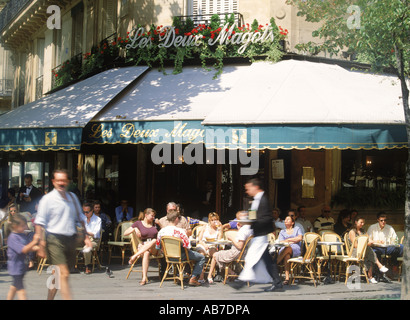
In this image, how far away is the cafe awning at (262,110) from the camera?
37.1ft

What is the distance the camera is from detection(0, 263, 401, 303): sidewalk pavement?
9.42 m

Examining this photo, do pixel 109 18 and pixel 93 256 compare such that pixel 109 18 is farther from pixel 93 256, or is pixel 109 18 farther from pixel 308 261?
pixel 308 261

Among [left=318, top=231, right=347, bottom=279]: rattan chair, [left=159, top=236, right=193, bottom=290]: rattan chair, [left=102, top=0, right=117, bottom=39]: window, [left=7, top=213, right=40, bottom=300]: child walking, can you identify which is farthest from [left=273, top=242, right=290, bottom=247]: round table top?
[left=102, top=0, right=117, bottom=39]: window

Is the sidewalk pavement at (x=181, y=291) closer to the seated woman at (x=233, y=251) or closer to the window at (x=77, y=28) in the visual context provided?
the seated woman at (x=233, y=251)

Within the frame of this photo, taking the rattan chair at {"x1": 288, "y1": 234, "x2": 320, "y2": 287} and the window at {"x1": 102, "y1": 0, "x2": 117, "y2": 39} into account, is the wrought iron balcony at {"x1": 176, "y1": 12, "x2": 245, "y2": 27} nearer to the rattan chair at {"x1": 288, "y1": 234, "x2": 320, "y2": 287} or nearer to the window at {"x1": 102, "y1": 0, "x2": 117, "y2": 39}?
the window at {"x1": 102, "y1": 0, "x2": 117, "y2": 39}

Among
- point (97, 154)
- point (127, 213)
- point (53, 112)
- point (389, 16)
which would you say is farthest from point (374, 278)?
point (97, 154)

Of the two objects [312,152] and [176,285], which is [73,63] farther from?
[176,285]

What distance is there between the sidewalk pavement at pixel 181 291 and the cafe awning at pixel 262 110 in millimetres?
2671

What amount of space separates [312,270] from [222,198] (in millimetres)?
4733

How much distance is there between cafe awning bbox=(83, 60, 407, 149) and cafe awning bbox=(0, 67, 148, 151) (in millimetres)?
315

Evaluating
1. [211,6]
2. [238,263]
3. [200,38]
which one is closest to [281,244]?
[238,263]

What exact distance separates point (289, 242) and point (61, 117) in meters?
5.81

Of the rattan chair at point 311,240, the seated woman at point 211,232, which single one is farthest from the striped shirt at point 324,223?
the seated woman at point 211,232

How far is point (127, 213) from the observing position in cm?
1503
